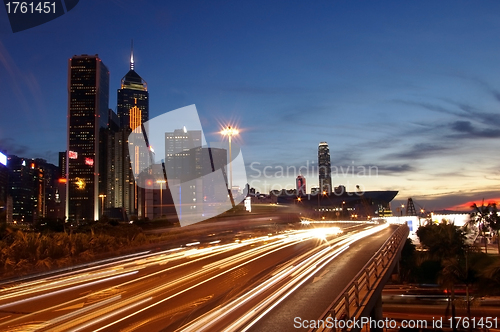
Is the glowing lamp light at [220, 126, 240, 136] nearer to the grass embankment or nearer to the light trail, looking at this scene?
the grass embankment

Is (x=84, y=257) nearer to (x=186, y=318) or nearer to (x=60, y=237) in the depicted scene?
(x=60, y=237)

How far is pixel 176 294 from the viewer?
38.1 feet

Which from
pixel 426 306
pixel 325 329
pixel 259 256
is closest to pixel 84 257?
pixel 259 256

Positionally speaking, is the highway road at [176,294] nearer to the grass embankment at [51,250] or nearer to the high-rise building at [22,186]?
the grass embankment at [51,250]

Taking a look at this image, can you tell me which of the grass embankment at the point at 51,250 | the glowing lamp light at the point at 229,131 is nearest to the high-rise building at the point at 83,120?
the glowing lamp light at the point at 229,131

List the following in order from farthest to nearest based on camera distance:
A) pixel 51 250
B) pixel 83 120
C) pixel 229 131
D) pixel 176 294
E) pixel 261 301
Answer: pixel 83 120 < pixel 229 131 < pixel 51 250 < pixel 176 294 < pixel 261 301

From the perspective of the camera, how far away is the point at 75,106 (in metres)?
195

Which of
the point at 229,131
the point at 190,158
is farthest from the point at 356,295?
the point at 190,158

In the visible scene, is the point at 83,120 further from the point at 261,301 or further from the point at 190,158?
the point at 261,301

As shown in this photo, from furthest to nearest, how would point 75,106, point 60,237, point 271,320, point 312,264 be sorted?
point 75,106, point 60,237, point 312,264, point 271,320

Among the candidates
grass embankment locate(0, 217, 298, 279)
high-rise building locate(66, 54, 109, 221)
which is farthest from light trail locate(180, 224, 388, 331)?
high-rise building locate(66, 54, 109, 221)

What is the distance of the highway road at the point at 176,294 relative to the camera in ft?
29.3

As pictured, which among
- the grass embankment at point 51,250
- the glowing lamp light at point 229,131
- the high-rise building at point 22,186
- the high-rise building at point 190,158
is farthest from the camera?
the high-rise building at point 22,186

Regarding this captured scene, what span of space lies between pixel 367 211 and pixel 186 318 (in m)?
164
